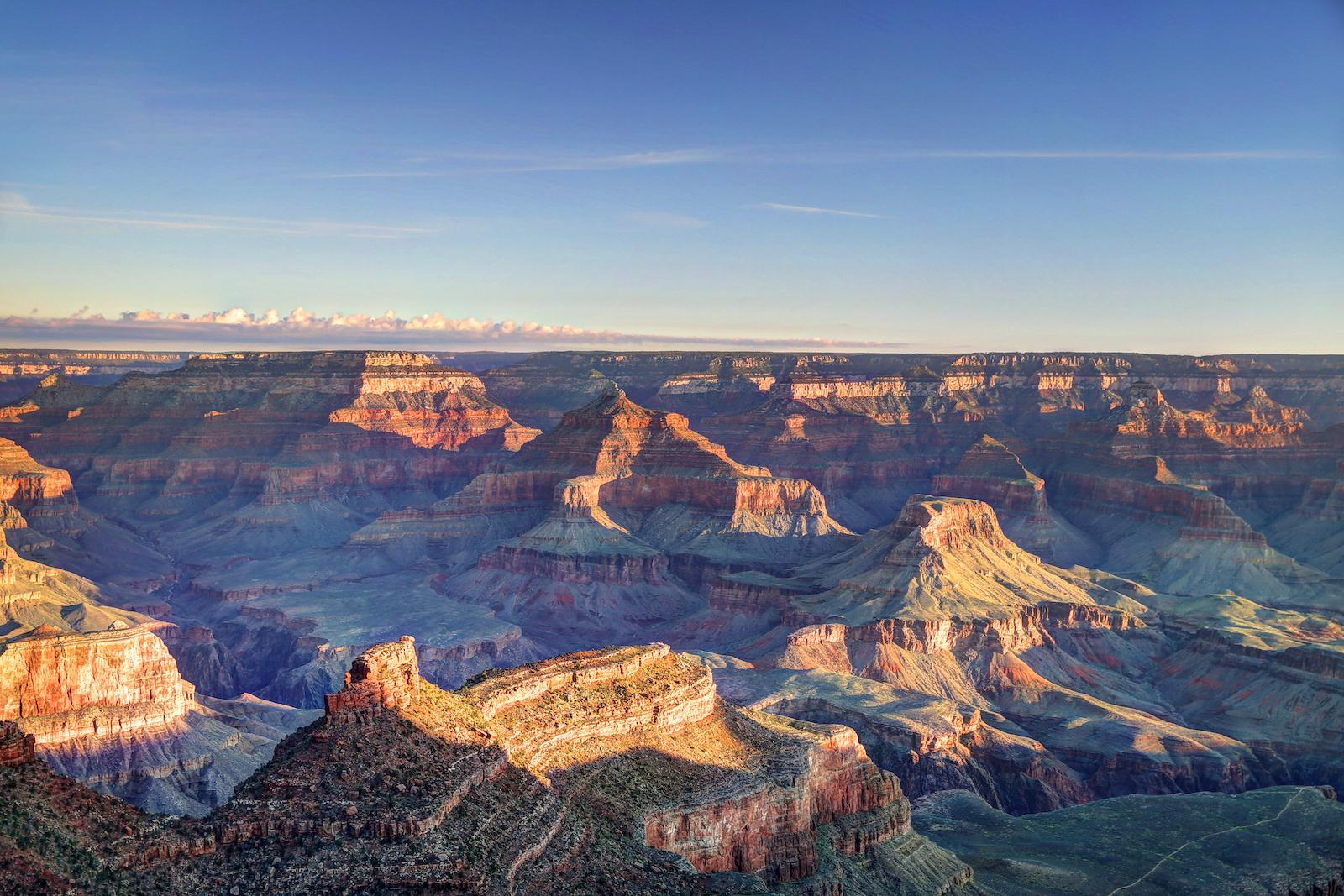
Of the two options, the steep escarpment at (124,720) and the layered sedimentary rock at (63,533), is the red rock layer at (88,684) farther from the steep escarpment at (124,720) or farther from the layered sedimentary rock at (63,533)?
the layered sedimentary rock at (63,533)

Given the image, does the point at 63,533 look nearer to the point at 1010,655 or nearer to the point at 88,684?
the point at 88,684

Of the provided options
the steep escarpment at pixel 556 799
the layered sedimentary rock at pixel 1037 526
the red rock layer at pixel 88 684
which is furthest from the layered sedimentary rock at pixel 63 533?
the layered sedimentary rock at pixel 1037 526

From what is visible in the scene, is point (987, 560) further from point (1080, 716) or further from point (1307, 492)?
point (1307, 492)

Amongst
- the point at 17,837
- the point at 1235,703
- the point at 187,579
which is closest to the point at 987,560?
the point at 1235,703

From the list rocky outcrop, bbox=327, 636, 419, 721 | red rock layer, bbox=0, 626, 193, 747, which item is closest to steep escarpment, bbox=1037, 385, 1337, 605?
red rock layer, bbox=0, 626, 193, 747

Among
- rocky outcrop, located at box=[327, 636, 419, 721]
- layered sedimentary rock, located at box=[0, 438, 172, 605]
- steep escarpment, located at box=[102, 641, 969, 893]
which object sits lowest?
layered sedimentary rock, located at box=[0, 438, 172, 605]

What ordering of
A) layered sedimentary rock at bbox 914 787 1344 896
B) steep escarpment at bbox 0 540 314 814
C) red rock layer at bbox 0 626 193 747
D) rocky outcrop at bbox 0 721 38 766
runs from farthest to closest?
red rock layer at bbox 0 626 193 747, steep escarpment at bbox 0 540 314 814, layered sedimentary rock at bbox 914 787 1344 896, rocky outcrop at bbox 0 721 38 766

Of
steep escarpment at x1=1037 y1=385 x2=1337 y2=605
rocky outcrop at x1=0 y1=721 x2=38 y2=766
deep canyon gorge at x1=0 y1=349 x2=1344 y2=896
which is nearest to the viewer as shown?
rocky outcrop at x1=0 y1=721 x2=38 y2=766

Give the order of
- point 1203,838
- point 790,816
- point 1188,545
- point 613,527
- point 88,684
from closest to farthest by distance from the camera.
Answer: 1. point 790,816
2. point 1203,838
3. point 88,684
4. point 1188,545
5. point 613,527

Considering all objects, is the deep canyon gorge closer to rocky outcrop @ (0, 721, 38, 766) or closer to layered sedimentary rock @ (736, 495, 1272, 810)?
rocky outcrop @ (0, 721, 38, 766)

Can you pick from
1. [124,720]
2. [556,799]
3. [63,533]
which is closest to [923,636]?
[124,720]

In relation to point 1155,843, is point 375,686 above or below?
above
